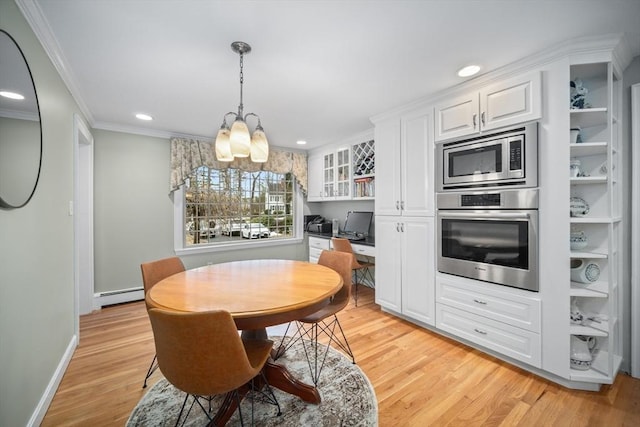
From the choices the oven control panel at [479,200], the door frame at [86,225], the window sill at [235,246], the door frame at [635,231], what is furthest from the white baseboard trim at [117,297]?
the door frame at [635,231]

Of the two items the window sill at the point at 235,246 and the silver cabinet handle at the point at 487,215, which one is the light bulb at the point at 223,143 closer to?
the silver cabinet handle at the point at 487,215

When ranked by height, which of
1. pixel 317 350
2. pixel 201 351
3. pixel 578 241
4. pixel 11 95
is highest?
pixel 11 95

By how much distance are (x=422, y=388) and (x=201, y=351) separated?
156 centimetres

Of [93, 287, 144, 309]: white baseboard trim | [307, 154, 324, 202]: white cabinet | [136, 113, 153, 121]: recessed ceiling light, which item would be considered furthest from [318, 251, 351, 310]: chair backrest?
[93, 287, 144, 309]: white baseboard trim

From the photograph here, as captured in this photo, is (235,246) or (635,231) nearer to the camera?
(635,231)

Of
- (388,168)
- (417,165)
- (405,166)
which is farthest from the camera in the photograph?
(388,168)

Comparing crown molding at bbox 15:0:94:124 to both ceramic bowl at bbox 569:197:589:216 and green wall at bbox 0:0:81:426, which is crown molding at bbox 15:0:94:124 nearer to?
green wall at bbox 0:0:81:426

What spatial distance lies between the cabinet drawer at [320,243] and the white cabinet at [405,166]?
4.22ft

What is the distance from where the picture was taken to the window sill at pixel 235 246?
392 centimetres

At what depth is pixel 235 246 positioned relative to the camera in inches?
171

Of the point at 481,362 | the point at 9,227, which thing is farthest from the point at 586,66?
the point at 9,227

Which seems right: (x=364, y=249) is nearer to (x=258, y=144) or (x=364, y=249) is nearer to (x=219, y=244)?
(x=258, y=144)

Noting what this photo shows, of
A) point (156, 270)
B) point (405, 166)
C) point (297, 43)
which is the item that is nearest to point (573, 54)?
point (405, 166)

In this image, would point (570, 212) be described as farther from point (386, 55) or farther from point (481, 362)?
point (386, 55)
